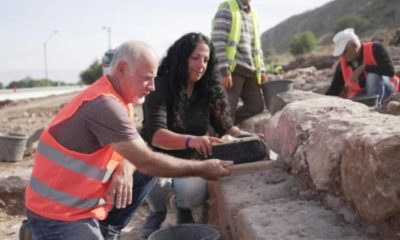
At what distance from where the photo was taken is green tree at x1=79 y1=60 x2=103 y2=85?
49500mm

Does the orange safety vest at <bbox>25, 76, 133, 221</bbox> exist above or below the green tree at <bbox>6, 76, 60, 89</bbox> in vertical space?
above

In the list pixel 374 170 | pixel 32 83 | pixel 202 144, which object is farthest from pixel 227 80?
pixel 32 83

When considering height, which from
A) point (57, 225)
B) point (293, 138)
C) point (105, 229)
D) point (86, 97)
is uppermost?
point (86, 97)

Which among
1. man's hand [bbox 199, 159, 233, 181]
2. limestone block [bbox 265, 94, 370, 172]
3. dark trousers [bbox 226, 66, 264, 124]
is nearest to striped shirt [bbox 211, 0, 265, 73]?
dark trousers [bbox 226, 66, 264, 124]

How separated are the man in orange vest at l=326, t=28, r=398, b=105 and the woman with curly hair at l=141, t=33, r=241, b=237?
2.05 m

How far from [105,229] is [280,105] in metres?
1.89

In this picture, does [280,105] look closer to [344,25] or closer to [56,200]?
[56,200]

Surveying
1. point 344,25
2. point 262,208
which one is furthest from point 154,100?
point 344,25

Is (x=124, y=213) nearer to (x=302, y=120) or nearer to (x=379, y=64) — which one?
(x=302, y=120)

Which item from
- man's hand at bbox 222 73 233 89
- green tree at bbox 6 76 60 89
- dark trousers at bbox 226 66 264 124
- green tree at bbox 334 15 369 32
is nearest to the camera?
man's hand at bbox 222 73 233 89

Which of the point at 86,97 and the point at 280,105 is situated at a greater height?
the point at 86,97

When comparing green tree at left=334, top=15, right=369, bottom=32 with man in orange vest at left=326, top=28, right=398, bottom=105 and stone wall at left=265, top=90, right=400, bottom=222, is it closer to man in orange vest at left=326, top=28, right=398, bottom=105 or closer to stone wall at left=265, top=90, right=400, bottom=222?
man in orange vest at left=326, top=28, right=398, bottom=105

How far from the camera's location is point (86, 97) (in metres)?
2.57

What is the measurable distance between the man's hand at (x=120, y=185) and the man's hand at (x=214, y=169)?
1.54 feet
